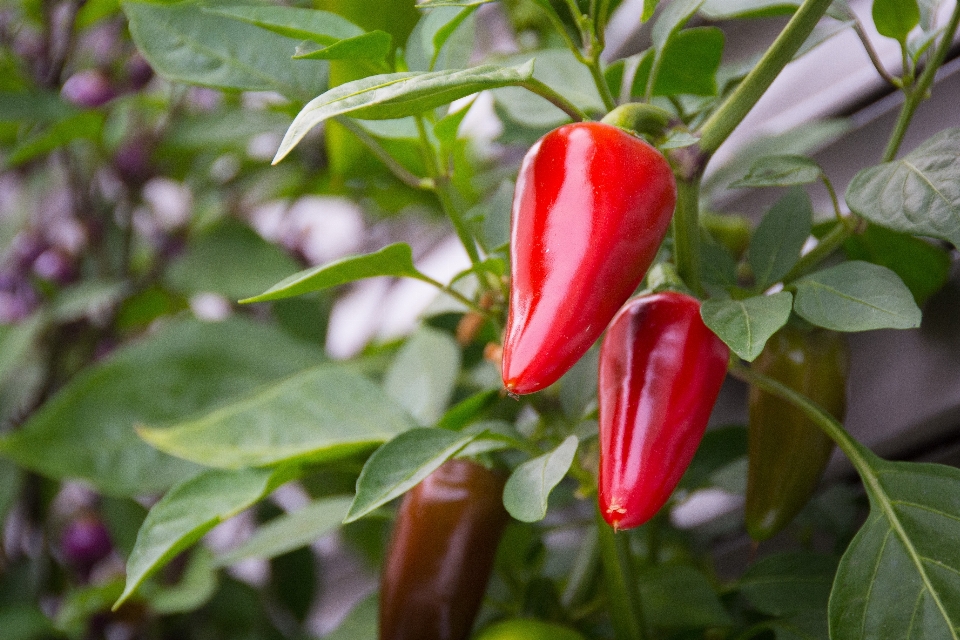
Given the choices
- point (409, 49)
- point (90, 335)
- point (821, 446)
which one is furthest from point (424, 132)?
point (90, 335)

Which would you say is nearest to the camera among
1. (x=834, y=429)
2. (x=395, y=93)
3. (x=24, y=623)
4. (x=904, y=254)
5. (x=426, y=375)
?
(x=395, y=93)

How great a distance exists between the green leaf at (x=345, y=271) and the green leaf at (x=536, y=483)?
12 cm

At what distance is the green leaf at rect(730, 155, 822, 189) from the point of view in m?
0.38

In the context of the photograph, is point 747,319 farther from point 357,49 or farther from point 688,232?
point 357,49

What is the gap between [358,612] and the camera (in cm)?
55

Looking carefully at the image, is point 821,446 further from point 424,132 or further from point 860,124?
point 860,124

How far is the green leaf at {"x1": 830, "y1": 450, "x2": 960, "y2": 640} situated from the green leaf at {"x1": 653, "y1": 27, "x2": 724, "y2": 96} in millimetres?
228

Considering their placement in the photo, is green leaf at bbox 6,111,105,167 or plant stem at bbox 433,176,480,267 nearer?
plant stem at bbox 433,176,480,267

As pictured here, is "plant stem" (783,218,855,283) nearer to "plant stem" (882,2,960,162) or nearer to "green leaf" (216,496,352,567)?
"plant stem" (882,2,960,162)

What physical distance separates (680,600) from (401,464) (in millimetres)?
203

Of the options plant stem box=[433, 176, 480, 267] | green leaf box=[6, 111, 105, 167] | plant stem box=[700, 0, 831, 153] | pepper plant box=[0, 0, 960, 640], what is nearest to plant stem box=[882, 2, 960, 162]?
pepper plant box=[0, 0, 960, 640]

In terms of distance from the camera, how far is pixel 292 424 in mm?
523

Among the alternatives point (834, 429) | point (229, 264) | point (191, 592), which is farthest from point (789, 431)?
point (229, 264)

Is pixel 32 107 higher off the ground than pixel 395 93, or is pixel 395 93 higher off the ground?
pixel 395 93
